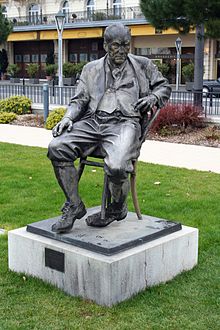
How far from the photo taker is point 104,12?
4175 centimetres

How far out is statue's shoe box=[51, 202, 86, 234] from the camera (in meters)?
4.59

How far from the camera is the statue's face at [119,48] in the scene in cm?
462

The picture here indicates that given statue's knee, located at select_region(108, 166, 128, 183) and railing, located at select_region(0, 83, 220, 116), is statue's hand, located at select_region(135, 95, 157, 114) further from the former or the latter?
railing, located at select_region(0, 83, 220, 116)

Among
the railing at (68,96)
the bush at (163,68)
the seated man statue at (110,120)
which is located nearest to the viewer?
the seated man statue at (110,120)

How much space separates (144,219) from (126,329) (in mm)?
1389

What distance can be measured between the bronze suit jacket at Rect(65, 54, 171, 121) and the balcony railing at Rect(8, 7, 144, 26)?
32.3m

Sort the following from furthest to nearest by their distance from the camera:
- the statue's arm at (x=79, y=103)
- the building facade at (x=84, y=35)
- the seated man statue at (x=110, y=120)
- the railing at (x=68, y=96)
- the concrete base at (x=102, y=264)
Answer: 1. the building facade at (x=84, y=35)
2. the railing at (x=68, y=96)
3. the statue's arm at (x=79, y=103)
4. the seated man statue at (x=110, y=120)
5. the concrete base at (x=102, y=264)

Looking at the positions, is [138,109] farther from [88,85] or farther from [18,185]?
[18,185]

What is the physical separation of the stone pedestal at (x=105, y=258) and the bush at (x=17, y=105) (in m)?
13.6

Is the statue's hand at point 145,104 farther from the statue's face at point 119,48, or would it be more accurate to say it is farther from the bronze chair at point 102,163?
the statue's face at point 119,48

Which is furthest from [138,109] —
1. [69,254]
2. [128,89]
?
[69,254]


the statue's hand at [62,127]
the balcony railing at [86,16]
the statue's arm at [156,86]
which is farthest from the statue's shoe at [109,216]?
the balcony railing at [86,16]

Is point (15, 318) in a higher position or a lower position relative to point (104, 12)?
lower

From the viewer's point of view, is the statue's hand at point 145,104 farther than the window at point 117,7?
No
